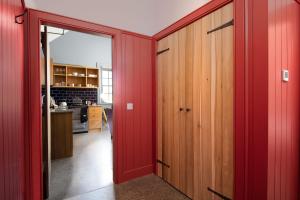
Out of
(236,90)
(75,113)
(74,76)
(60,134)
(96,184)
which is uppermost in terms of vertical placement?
(74,76)

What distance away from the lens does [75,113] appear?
19.6 ft

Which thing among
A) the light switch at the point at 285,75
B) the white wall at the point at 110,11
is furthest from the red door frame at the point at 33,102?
the light switch at the point at 285,75

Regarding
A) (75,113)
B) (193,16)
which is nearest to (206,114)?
(193,16)

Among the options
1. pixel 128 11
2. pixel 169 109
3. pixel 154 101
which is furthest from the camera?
pixel 154 101

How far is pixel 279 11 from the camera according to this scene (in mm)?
1385

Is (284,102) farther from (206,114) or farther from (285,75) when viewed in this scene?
(206,114)

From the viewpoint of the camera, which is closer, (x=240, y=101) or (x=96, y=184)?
(x=240, y=101)

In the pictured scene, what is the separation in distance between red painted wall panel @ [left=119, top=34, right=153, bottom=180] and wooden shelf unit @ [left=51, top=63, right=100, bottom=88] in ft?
14.7

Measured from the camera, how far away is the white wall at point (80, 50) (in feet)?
20.7

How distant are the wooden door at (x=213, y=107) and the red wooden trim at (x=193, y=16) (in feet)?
0.16

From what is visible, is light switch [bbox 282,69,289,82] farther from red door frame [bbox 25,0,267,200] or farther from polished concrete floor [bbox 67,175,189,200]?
polished concrete floor [bbox 67,175,189,200]

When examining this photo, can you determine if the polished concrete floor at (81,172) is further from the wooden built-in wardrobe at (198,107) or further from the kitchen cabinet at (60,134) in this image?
the wooden built-in wardrobe at (198,107)

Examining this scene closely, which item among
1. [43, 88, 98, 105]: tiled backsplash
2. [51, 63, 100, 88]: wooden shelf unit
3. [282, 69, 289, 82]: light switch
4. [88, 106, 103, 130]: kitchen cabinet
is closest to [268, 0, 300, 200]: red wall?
[282, 69, 289, 82]: light switch

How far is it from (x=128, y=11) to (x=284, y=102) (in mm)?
2286
